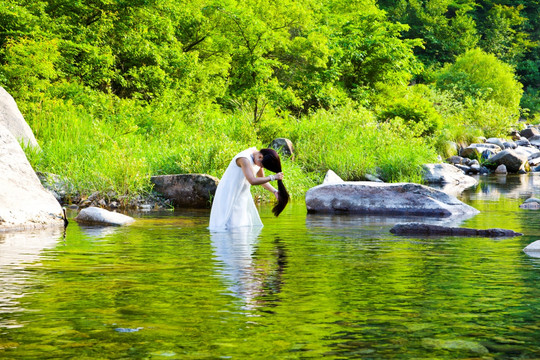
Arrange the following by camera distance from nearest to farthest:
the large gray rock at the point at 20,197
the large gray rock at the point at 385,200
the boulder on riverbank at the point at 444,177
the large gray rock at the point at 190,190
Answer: the large gray rock at the point at 20,197 → the large gray rock at the point at 385,200 → the large gray rock at the point at 190,190 → the boulder on riverbank at the point at 444,177

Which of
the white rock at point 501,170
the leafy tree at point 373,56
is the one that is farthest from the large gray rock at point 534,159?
the leafy tree at point 373,56

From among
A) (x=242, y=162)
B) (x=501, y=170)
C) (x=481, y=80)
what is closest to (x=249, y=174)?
(x=242, y=162)

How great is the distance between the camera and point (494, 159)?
31422mm

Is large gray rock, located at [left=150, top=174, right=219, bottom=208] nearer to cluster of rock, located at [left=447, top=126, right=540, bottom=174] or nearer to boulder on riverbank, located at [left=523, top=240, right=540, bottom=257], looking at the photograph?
boulder on riverbank, located at [left=523, top=240, right=540, bottom=257]

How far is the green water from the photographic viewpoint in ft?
14.2

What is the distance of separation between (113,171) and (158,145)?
429 cm

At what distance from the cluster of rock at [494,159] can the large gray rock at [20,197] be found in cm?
2150

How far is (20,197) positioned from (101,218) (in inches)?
51.7

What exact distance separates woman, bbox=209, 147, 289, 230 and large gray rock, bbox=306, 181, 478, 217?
9.64ft

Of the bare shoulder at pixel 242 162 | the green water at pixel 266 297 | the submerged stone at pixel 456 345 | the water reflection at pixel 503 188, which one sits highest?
the bare shoulder at pixel 242 162

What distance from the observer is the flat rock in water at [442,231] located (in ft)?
33.8

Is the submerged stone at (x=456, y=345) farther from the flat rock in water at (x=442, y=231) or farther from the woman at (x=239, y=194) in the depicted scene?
the woman at (x=239, y=194)

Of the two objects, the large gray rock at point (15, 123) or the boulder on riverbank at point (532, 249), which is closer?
the boulder on riverbank at point (532, 249)

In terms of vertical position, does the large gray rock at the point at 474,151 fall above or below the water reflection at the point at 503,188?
above
